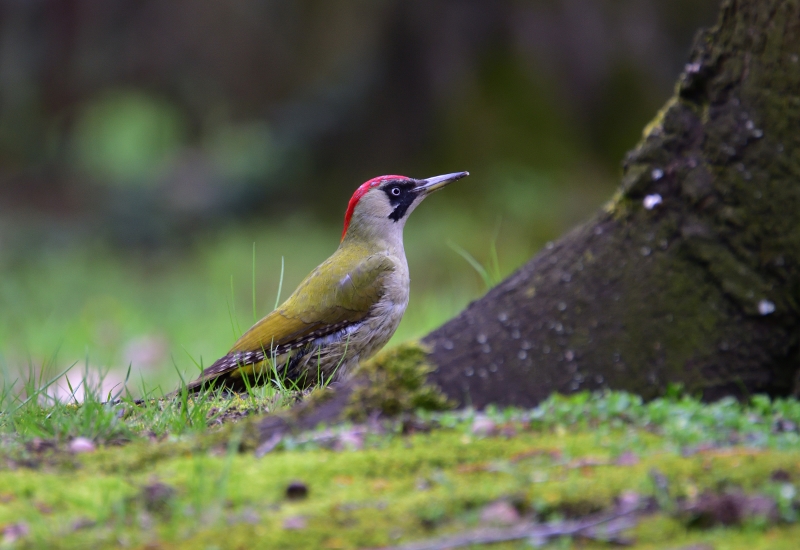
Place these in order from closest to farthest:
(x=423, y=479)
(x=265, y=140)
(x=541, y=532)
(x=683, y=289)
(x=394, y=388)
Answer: (x=541, y=532), (x=423, y=479), (x=394, y=388), (x=683, y=289), (x=265, y=140)

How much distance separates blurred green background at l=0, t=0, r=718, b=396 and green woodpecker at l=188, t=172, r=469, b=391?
90 centimetres

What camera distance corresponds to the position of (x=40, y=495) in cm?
214

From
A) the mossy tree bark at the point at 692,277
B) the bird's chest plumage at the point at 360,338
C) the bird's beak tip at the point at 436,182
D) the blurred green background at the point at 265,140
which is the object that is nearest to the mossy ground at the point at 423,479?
the mossy tree bark at the point at 692,277

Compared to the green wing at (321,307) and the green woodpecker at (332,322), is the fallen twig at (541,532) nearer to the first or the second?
→ the green woodpecker at (332,322)

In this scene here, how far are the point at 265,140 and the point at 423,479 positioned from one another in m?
10.0

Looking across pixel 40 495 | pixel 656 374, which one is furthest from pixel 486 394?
pixel 40 495

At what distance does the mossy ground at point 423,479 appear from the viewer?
185 cm

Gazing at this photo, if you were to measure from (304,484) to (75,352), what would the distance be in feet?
17.5

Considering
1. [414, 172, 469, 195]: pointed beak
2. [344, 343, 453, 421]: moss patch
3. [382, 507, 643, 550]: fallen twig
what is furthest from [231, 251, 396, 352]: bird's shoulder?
[382, 507, 643, 550]: fallen twig

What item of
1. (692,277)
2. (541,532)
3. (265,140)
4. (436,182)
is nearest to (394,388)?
(541,532)

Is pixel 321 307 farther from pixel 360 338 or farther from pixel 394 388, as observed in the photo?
pixel 394 388

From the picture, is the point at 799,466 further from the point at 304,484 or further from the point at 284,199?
the point at 284,199

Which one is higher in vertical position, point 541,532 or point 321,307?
point 321,307

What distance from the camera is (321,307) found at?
441 centimetres
